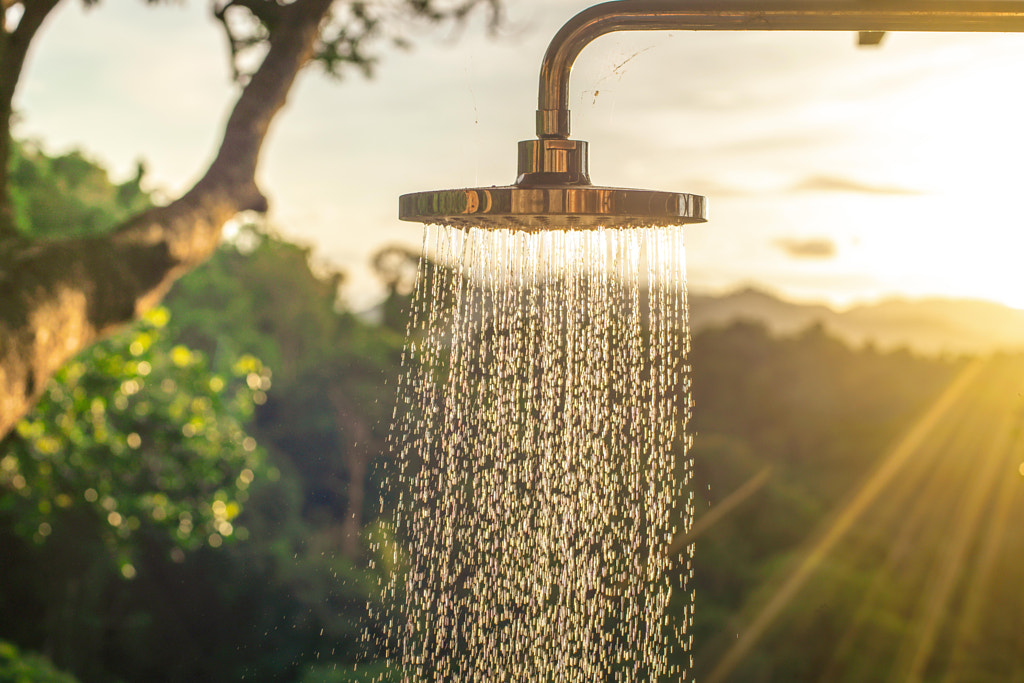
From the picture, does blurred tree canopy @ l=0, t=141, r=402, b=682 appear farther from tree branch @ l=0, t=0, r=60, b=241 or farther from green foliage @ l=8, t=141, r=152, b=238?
tree branch @ l=0, t=0, r=60, b=241

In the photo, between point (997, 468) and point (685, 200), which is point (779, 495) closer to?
point (997, 468)

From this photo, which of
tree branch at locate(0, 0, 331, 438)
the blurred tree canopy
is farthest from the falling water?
the blurred tree canopy

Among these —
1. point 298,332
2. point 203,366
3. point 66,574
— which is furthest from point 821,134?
point 298,332

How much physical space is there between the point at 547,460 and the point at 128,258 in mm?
1198

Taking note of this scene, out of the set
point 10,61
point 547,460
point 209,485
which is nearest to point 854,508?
point 209,485

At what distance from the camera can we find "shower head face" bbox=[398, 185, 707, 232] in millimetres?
953

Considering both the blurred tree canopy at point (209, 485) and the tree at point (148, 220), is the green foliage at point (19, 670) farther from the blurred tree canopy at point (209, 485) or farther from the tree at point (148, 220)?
the tree at point (148, 220)

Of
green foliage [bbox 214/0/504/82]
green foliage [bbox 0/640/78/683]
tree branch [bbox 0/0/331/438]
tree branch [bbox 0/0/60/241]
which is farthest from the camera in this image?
green foliage [bbox 0/640/78/683]

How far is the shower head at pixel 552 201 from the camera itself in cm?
95

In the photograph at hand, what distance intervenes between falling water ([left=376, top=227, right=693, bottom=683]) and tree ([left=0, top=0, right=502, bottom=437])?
64 cm

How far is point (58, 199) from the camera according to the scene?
34.2 feet

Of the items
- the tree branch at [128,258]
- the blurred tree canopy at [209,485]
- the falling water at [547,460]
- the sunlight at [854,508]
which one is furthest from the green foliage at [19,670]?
the sunlight at [854,508]

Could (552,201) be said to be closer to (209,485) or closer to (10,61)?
(10,61)

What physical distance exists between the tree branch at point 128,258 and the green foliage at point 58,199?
6.53 meters
